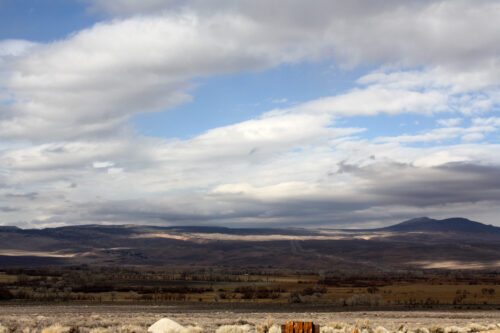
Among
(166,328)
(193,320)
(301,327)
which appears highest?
(301,327)

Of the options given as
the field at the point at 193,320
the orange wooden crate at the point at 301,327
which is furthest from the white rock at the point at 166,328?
the orange wooden crate at the point at 301,327

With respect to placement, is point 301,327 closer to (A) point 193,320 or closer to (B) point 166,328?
(B) point 166,328

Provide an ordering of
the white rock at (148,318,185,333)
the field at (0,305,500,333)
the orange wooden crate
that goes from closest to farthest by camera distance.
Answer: the orange wooden crate
the white rock at (148,318,185,333)
the field at (0,305,500,333)

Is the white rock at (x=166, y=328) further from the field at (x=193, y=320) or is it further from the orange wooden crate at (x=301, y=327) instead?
the orange wooden crate at (x=301, y=327)

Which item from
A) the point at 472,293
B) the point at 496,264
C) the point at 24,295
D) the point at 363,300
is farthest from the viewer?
the point at 496,264

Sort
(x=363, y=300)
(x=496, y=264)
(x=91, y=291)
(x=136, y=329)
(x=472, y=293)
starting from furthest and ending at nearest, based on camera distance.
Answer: (x=496, y=264)
(x=91, y=291)
(x=472, y=293)
(x=363, y=300)
(x=136, y=329)

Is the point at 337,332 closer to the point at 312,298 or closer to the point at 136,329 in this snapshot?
the point at 136,329

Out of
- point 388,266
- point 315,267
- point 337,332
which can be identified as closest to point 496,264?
point 388,266

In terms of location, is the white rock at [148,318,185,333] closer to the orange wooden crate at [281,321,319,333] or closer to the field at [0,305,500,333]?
the field at [0,305,500,333]

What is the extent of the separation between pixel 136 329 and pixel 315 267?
598 feet

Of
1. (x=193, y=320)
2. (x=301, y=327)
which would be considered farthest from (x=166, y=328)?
(x=301, y=327)

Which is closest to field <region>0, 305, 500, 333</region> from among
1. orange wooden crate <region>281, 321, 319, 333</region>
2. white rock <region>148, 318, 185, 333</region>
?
white rock <region>148, 318, 185, 333</region>

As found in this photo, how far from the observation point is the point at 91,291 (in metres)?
77.2

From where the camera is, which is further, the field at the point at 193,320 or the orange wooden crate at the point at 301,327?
the field at the point at 193,320
